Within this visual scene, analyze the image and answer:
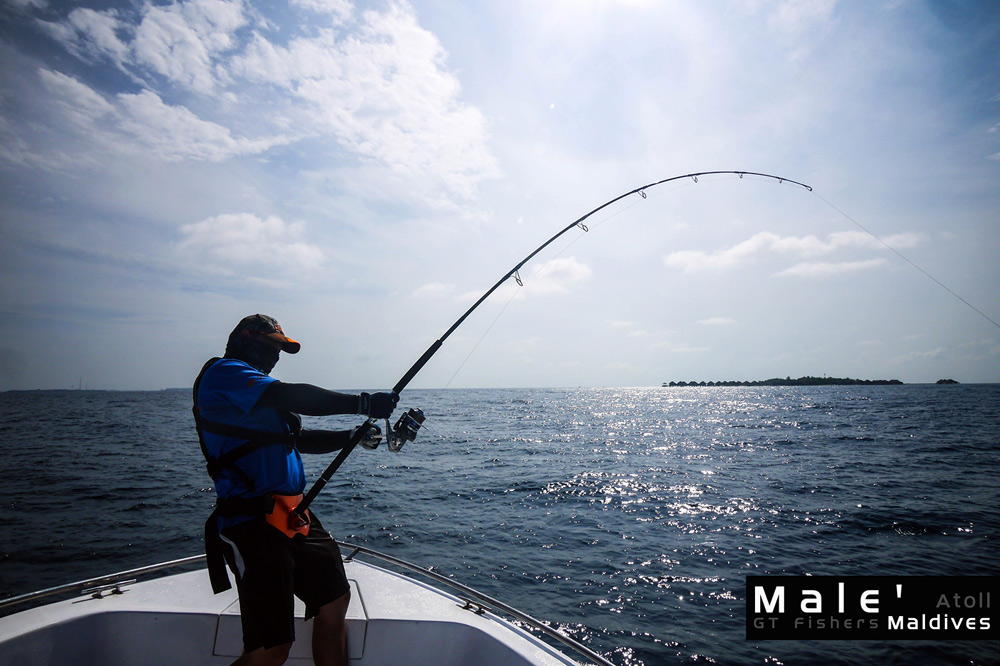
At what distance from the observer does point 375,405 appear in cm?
275

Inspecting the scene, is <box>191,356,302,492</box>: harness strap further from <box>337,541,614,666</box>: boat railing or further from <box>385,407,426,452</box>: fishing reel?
<box>337,541,614,666</box>: boat railing

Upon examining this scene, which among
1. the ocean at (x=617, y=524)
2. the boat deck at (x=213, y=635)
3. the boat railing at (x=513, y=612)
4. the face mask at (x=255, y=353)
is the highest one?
the face mask at (x=255, y=353)

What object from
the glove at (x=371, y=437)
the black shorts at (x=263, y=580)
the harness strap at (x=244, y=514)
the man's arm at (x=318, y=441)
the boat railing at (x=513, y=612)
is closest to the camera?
the black shorts at (x=263, y=580)

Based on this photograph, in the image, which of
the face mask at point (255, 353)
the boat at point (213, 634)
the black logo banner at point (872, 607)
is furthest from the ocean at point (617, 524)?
the face mask at point (255, 353)

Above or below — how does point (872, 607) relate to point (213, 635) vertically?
below

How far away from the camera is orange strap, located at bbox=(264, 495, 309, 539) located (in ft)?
8.11

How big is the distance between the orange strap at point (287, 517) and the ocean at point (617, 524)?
4.19m

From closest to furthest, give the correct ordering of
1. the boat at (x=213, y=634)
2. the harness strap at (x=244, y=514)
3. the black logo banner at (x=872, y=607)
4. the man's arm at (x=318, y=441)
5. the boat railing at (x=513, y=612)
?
the harness strap at (x=244, y=514) < the boat railing at (x=513, y=612) < the boat at (x=213, y=634) < the man's arm at (x=318, y=441) < the black logo banner at (x=872, y=607)

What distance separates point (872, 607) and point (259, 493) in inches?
321

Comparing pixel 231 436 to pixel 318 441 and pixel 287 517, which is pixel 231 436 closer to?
pixel 287 517

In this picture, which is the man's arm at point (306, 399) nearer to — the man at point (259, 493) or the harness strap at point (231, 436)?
the man at point (259, 493)

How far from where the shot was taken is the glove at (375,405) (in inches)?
106

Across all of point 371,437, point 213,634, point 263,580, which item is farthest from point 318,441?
point 213,634

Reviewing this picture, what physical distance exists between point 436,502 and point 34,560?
23.7 feet
